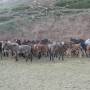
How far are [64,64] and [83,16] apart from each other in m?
12.0

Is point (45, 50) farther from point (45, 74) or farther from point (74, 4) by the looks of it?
point (74, 4)

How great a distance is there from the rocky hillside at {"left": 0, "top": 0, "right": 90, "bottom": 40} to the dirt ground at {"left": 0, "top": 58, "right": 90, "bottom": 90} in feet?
23.2

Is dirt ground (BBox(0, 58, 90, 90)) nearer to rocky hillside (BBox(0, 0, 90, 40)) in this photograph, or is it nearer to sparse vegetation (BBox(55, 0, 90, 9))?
rocky hillside (BBox(0, 0, 90, 40))

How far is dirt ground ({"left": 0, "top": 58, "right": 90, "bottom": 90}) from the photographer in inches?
728

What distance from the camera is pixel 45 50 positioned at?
1021 inches

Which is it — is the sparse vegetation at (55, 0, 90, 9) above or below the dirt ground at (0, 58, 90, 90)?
above

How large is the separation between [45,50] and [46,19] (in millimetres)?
9055

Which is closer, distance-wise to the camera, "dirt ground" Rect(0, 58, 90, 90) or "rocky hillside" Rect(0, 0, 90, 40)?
"dirt ground" Rect(0, 58, 90, 90)

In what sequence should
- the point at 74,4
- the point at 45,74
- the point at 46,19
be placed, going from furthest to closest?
1. the point at 74,4
2. the point at 46,19
3. the point at 45,74

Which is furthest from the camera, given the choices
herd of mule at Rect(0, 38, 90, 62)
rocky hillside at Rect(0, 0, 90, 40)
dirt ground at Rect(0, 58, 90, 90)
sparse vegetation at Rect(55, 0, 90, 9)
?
sparse vegetation at Rect(55, 0, 90, 9)

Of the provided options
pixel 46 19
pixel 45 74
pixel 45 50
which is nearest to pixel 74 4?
pixel 46 19

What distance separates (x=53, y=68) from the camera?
73.5 feet

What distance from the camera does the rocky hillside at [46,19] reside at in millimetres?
31969

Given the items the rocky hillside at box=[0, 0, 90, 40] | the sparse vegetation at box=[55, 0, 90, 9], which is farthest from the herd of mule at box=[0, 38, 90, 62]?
the sparse vegetation at box=[55, 0, 90, 9]
